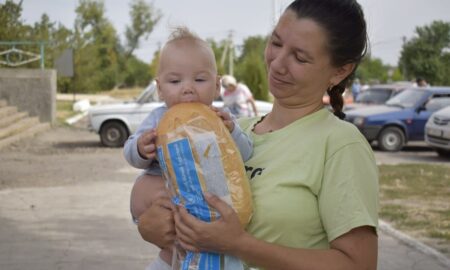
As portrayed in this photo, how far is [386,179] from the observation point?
11.5m

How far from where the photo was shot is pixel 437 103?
648 inches

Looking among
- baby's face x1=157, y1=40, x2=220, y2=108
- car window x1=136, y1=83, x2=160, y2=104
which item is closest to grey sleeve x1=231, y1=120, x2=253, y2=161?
baby's face x1=157, y1=40, x2=220, y2=108

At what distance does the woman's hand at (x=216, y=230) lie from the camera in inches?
71.4

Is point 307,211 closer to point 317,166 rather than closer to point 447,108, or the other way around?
point 317,166

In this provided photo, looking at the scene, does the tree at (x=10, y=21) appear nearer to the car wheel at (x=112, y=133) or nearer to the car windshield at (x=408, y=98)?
the car wheel at (x=112, y=133)

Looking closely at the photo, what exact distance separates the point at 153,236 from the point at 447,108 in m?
14.3

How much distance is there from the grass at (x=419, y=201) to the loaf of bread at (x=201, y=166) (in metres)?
5.33

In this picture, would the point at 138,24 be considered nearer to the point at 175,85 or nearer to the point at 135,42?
the point at 135,42

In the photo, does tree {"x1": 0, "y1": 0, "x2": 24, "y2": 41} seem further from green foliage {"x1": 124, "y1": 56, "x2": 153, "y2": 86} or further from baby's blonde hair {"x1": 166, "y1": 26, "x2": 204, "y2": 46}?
green foliage {"x1": 124, "y1": 56, "x2": 153, "y2": 86}

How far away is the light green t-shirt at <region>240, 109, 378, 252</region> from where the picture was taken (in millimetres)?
1834

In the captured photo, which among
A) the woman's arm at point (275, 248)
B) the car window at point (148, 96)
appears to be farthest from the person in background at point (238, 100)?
the woman's arm at point (275, 248)

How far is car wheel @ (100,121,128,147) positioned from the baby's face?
1404cm

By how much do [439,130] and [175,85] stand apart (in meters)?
13.6

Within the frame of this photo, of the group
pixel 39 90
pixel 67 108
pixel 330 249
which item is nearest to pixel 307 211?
pixel 330 249
